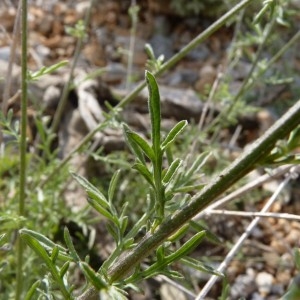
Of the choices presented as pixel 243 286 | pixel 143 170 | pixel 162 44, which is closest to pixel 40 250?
pixel 143 170

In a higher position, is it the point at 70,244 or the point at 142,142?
the point at 142,142

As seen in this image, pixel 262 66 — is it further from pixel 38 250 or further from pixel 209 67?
pixel 209 67

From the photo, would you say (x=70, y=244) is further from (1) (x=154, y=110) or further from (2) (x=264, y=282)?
(2) (x=264, y=282)

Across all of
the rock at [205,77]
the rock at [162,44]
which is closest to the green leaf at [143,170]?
the rock at [205,77]

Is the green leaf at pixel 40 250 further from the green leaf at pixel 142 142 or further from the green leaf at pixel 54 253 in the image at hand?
the green leaf at pixel 142 142

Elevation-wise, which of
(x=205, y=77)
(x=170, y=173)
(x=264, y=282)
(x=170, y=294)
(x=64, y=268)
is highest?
(x=170, y=173)

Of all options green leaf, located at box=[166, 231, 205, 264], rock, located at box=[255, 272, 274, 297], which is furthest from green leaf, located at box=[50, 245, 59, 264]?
rock, located at box=[255, 272, 274, 297]

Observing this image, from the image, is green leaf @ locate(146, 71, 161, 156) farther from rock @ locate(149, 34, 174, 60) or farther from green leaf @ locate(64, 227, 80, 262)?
rock @ locate(149, 34, 174, 60)

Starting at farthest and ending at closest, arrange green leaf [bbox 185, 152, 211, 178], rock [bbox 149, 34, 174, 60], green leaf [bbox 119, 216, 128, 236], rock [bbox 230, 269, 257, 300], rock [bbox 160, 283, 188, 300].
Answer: rock [bbox 149, 34, 174, 60] < rock [bbox 230, 269, 257, 300] < rock [bbox 160, 283, 188, 300] < green leaf [bbox 185, 152, 211, 178] < green leaf [bbox 119, 216, 128, 236]

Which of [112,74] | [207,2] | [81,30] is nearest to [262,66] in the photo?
[81,30]
